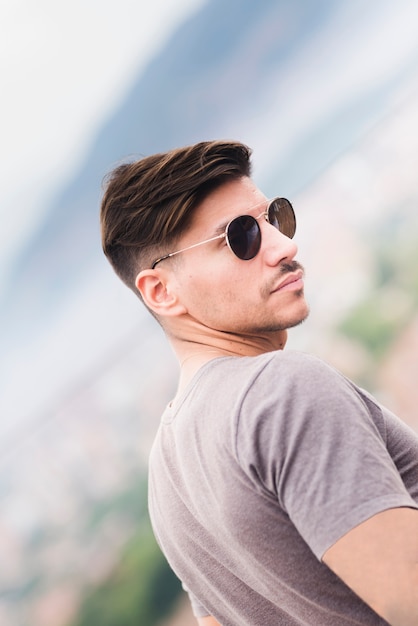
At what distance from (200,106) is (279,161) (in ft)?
1.78

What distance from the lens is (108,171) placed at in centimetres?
137

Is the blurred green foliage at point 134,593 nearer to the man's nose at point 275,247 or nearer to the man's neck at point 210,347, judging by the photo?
the man's neck at point 210,347

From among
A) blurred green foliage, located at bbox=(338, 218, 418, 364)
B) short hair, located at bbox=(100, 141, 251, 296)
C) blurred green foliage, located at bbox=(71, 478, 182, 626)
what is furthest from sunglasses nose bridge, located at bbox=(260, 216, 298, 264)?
blurred green foliage, located at bbox=(338, 218, 418, 364)

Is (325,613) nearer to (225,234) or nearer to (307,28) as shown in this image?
(225,234)

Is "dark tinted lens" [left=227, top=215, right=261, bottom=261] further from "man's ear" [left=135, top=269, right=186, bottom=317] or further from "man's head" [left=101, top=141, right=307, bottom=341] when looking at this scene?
"man's ear" [left=135, top=269, right=186, bottom=317]

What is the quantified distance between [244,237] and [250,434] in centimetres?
43

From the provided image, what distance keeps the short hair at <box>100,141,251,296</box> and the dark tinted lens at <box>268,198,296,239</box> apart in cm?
8

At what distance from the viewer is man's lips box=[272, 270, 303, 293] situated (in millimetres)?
1192

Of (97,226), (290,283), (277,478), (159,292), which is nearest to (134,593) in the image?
(97,226)

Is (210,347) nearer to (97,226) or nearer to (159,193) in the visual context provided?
(159,193)

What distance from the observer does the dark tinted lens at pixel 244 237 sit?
1.19 meters

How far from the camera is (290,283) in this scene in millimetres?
1199

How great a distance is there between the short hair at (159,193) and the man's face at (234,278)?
3 cm

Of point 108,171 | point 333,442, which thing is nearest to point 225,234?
point 108,171
